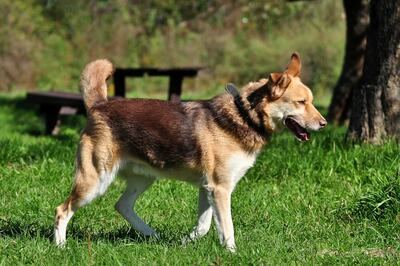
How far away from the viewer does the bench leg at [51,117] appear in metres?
14.4

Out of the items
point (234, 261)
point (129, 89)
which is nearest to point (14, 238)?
point (234, 261)

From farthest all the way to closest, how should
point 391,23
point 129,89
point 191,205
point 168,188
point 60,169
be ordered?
point 129,89, point 391,23, point 60,169, point 168,188, point 191,205

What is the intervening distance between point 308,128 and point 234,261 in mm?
1229

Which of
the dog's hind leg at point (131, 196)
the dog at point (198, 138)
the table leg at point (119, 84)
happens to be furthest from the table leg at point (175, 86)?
the dog at point (198, 138)

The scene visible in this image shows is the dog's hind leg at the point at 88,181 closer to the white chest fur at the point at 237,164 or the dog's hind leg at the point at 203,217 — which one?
the dog's hind leg at the point at 203,217

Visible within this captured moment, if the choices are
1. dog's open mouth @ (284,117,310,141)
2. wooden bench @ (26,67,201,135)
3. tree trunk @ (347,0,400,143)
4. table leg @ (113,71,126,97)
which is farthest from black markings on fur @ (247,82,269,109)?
table leg @ (113,71,126,97)

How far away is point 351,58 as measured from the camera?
1388cm

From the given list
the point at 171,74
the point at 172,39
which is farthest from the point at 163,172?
the point at 172,39

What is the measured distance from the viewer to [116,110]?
6195mm

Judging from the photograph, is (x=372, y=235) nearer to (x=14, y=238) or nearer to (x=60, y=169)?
(x=14, y=238)

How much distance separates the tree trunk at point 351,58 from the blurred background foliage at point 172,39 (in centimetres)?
925

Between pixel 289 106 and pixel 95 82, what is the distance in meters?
1.52

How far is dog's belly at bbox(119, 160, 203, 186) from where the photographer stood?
19.9 ft

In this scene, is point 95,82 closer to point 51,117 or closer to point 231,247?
point 231,247
